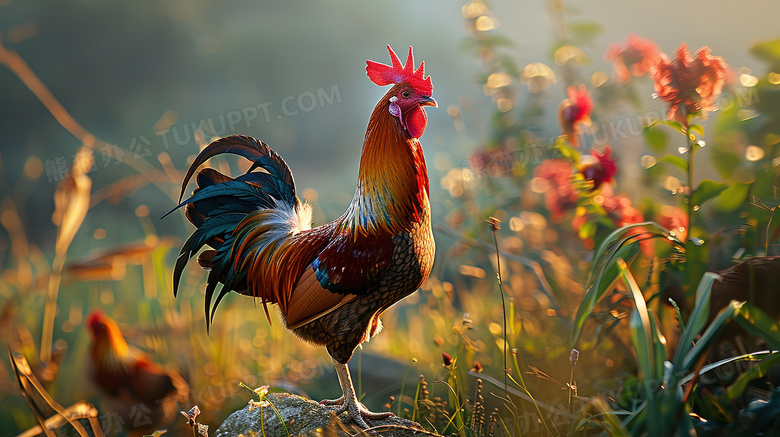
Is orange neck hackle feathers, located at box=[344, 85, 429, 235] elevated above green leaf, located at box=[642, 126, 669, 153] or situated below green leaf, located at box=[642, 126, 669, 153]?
above

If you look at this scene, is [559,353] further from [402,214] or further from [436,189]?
[436,189]

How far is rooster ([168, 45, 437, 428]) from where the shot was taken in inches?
66.6

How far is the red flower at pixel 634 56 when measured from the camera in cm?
231

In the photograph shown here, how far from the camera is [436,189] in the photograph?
395 centimetres

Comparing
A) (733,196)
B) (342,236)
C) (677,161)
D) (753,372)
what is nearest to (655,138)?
(677,161)

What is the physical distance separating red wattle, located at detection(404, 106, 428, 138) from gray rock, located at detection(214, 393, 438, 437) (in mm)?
1063

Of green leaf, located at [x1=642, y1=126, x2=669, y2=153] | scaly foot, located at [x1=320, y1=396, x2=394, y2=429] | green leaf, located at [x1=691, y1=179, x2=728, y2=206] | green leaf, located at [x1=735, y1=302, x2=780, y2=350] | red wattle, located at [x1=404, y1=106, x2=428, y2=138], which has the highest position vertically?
red wattle, located at [x1=404, y1=106, x2=428, y2=138]

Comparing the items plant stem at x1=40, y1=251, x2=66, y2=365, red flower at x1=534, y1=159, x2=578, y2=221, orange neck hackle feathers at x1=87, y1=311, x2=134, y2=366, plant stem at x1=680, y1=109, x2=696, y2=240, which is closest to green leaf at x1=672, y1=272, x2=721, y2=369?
plant stem at x1=680, y1=109, x2=696, y2=240

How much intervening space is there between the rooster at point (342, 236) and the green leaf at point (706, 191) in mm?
975

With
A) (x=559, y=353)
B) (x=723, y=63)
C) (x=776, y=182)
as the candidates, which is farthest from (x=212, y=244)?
(x=776, y=182)

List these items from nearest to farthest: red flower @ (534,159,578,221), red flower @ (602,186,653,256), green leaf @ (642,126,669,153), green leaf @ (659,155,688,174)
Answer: green leaf @ (659,155,688,174) < green leaf @ (642,126,669,153) < red flower @ (602,186,653,256) < red flower @ (534,159,578,221)

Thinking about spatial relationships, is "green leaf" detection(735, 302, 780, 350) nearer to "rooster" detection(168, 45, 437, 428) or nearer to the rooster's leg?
"rooster" detection(168, 45, 437, 428)

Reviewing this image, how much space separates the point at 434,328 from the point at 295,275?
1.71m

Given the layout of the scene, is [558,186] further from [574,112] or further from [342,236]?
[342,236]
